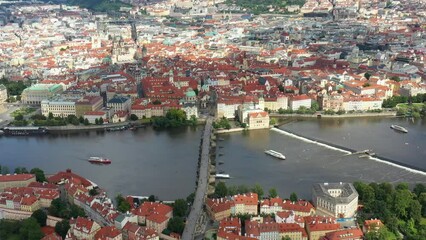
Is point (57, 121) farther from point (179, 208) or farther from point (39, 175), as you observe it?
point (179, 208)

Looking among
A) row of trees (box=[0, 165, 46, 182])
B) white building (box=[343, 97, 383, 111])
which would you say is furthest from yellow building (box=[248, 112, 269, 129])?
row of trees (box=[0, 165, 46, 182])

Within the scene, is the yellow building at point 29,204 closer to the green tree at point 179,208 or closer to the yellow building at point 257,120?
the green tree at point 179,208

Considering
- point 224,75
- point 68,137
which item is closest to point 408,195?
point 68,137

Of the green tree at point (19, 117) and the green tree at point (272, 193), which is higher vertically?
the green tree at point (19, 117)

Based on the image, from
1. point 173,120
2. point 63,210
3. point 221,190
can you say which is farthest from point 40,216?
point 173,120

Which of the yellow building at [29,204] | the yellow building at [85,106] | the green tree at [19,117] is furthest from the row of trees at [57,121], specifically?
the yellow building at [29,204]

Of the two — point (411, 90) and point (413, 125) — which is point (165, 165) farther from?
point (411, 90)
